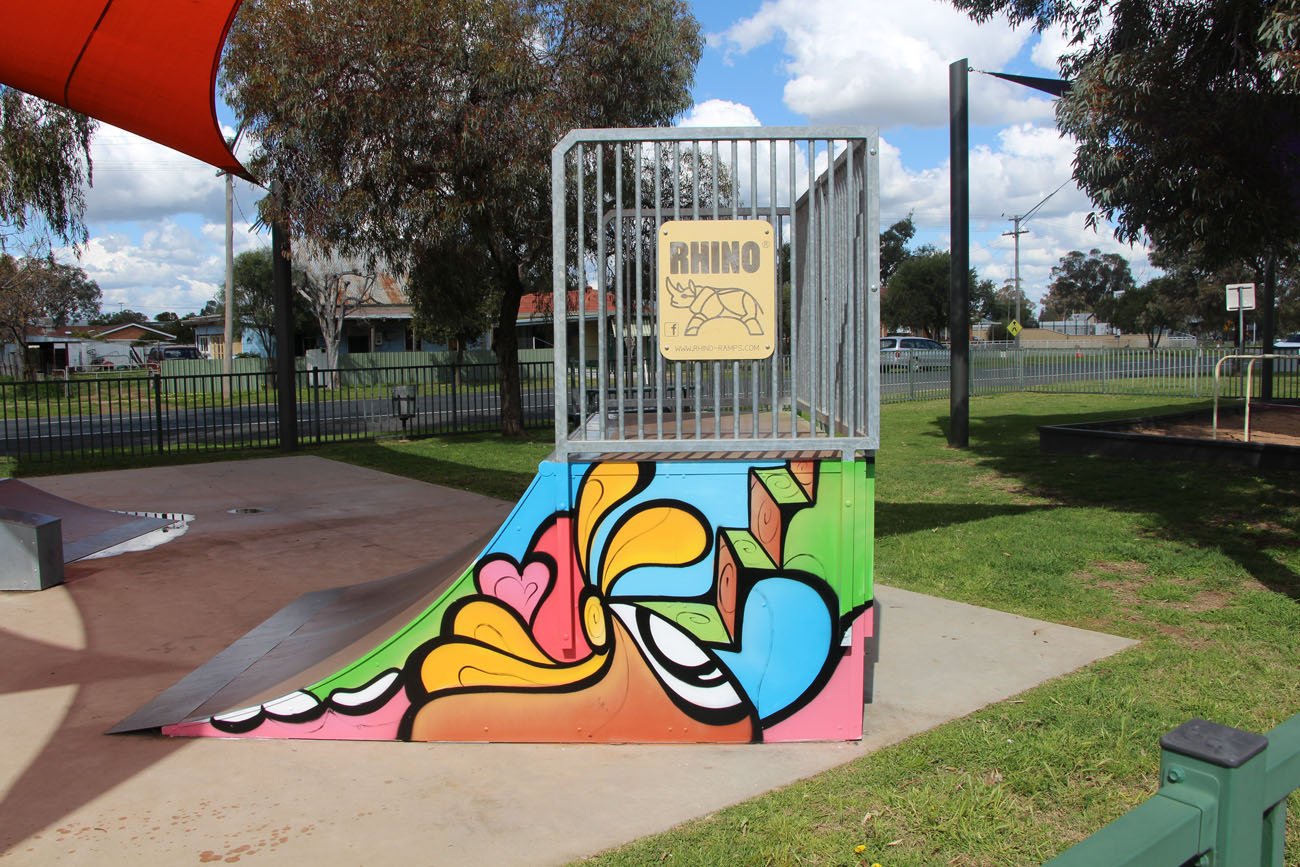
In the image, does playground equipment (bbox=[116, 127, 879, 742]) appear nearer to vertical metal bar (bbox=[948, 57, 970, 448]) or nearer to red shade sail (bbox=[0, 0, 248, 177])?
red shade sail (bbox=[0, 0, 248, 177])

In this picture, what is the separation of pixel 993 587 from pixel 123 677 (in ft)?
17.7

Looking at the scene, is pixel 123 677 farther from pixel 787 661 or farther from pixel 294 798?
pixel 787 661

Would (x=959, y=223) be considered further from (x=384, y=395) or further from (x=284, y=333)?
(x=384, y=395)

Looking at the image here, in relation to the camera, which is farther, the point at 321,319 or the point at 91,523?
the point at 321,319

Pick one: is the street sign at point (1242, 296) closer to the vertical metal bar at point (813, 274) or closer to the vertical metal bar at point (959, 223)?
the vertical metal bar at point (959, 223)

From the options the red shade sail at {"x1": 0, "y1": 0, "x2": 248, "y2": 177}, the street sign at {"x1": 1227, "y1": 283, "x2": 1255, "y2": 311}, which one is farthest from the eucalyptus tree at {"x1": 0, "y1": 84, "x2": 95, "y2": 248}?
the street sign at {"x1": 1227, "y1": 283, "x2": 1255, "y2": 311}

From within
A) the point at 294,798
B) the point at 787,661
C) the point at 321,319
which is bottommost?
the point at 294,798

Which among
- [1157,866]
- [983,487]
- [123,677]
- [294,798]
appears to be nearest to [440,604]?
[294,798]

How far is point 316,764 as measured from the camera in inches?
159

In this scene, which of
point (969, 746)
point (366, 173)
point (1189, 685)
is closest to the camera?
point (969, 746)

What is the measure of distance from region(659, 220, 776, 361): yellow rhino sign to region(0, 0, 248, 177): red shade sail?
9.92 feet

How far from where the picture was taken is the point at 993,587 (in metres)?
6.55

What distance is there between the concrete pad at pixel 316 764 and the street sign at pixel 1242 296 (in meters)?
18.6

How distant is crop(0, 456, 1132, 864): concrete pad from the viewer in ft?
11.1
